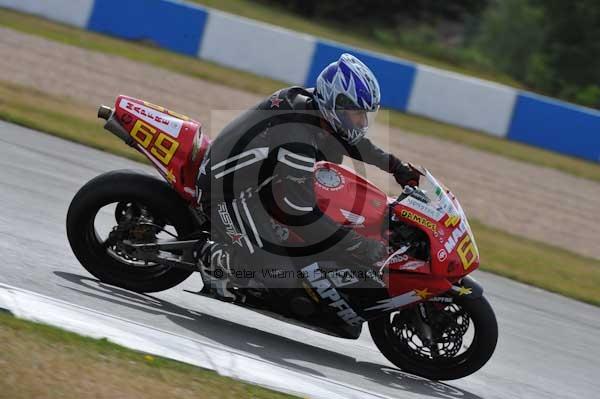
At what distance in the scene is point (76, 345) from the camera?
4.73 m

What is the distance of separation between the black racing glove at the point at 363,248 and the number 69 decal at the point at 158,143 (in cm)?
125

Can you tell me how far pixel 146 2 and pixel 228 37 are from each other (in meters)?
1.83

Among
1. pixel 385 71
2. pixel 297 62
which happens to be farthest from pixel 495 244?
pixel 297 62

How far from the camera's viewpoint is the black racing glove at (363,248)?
19.4ft

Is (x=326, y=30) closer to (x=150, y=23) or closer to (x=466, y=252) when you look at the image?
(x=150, y=23)

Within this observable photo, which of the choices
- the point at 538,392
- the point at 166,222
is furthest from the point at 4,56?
the point at 538,392

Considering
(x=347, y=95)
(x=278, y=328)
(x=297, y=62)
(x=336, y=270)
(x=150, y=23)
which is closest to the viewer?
(x=347, y=95)

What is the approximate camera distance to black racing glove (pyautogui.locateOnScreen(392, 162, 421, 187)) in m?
6.24

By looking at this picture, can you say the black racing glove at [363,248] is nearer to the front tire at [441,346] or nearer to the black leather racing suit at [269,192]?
the black leather racing suit at [269,192]

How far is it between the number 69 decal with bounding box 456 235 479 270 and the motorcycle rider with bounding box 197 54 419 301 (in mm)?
482

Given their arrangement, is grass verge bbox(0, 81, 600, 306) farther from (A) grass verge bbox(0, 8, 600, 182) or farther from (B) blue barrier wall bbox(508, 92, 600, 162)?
(B) blue barrier wall bbox(508, 92, 600, 162)

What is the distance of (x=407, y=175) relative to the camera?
624 cm

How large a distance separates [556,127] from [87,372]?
17.3 meters

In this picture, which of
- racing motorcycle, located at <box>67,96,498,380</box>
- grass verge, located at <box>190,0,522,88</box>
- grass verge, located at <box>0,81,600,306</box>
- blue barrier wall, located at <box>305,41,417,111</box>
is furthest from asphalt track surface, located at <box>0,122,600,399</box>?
grass verge, located at <box>190,0,522,88</box>
